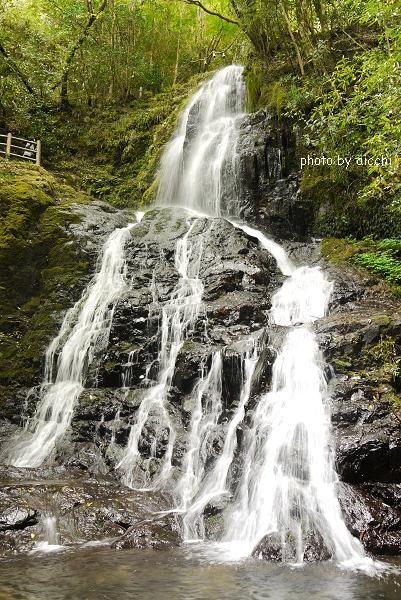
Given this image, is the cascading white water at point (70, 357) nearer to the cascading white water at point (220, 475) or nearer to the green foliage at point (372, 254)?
the cascading white water at point (220, 475)

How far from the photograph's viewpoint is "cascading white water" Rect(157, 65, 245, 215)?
14.1 meters

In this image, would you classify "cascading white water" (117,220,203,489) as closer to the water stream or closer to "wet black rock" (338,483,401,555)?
the water stream

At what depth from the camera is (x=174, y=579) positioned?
165 inches

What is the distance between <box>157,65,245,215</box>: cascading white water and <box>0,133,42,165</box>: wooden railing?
13.4ft

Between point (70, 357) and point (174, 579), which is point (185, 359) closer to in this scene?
point (70, 357)

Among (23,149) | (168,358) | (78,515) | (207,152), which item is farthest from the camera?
(23,149)

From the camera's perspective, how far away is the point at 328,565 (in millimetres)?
4609

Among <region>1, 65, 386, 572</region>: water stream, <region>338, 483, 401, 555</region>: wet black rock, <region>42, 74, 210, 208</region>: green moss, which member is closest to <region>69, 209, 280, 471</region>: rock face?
<region>1, 65, 386, 572</region>: water stream

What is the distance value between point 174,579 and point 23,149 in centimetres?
1406

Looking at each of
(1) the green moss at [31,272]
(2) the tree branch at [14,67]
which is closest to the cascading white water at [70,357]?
(1) the green moss at [31,272]

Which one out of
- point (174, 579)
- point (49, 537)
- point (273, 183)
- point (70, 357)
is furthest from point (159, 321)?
point (273, 183)

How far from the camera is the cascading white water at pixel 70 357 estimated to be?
8469 millimetres

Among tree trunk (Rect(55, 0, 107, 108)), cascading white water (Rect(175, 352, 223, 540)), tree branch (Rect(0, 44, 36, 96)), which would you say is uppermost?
tree trunk (Rect(55, 0, 107, 108))

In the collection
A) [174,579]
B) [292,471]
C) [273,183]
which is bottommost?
[174,579]
